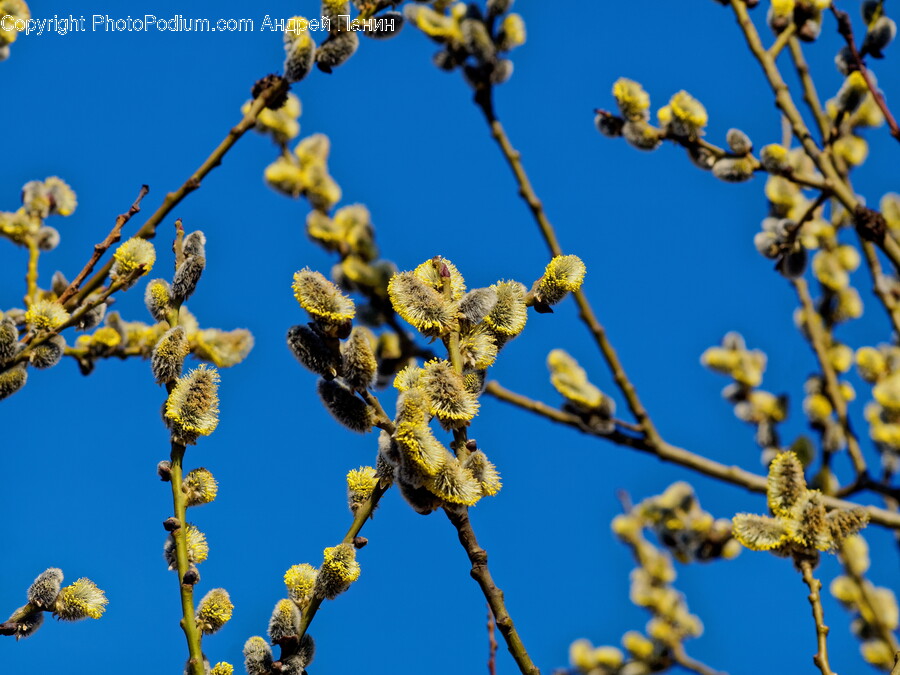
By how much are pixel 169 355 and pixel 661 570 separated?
358cm

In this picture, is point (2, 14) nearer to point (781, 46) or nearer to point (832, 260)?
point (781, 46)

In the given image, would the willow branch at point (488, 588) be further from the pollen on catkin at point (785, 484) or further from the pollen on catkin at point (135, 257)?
the pollen on catkin at point (135, 257)

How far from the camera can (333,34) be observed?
265 cm

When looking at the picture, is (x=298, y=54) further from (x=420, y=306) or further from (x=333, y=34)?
(x=420, y=306)

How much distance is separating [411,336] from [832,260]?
1.76 m

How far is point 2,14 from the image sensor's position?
10.5 feet

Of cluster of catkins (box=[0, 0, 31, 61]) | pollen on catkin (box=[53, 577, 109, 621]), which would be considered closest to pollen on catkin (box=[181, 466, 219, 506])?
pollen on catkin (box=[53, 577, 109, 621])

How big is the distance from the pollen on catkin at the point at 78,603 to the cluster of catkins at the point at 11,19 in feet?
6.71

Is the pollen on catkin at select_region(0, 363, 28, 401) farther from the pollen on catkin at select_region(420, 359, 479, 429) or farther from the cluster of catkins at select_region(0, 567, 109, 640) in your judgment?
the pollen on catkin at select_region(420, 359, 479, 429)

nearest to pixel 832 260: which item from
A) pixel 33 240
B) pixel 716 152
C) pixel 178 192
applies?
pixel 716 152

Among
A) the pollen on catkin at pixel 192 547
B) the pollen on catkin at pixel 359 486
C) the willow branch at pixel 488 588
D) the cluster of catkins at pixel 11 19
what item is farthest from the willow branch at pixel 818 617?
the cluster of catkins at pixel 11 19

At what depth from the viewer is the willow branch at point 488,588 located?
55.1 inches

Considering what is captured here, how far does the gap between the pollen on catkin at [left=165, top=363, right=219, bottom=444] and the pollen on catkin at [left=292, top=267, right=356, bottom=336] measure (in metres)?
0.25

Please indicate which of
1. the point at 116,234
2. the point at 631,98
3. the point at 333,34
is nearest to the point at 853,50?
the point at 631,98
